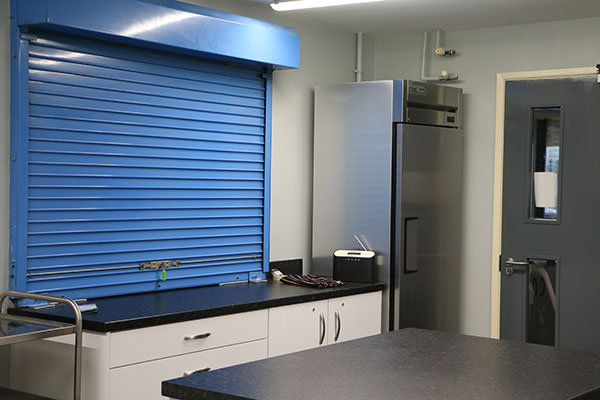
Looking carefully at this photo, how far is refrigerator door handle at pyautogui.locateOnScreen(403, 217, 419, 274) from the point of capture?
4484 millimetres

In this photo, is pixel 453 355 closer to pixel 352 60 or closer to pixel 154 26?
pixel 154 26

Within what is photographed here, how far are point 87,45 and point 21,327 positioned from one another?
1318mm

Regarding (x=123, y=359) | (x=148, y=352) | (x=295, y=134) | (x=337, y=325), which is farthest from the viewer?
(x=295, y=134)

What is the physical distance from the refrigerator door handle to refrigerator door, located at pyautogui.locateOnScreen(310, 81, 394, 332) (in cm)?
10

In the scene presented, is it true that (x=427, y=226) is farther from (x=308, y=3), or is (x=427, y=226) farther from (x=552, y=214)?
(x=308, y=3)

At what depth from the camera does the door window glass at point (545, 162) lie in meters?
4.68

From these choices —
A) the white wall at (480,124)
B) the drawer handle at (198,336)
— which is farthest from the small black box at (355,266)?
the drawer handle at (198,336)

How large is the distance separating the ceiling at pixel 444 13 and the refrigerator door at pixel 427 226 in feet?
2.23

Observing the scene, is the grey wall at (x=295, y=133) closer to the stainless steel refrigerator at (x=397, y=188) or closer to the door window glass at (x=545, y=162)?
the stainless steel refrigerator at (x=397, y=188)

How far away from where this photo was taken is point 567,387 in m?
2.11

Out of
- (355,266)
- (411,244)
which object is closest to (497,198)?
(411,244)

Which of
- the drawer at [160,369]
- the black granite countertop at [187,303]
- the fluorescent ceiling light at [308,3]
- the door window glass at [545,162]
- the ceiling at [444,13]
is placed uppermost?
the ceiling at [444,13]

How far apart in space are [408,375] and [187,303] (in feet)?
5.05

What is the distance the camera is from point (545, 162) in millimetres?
4730
